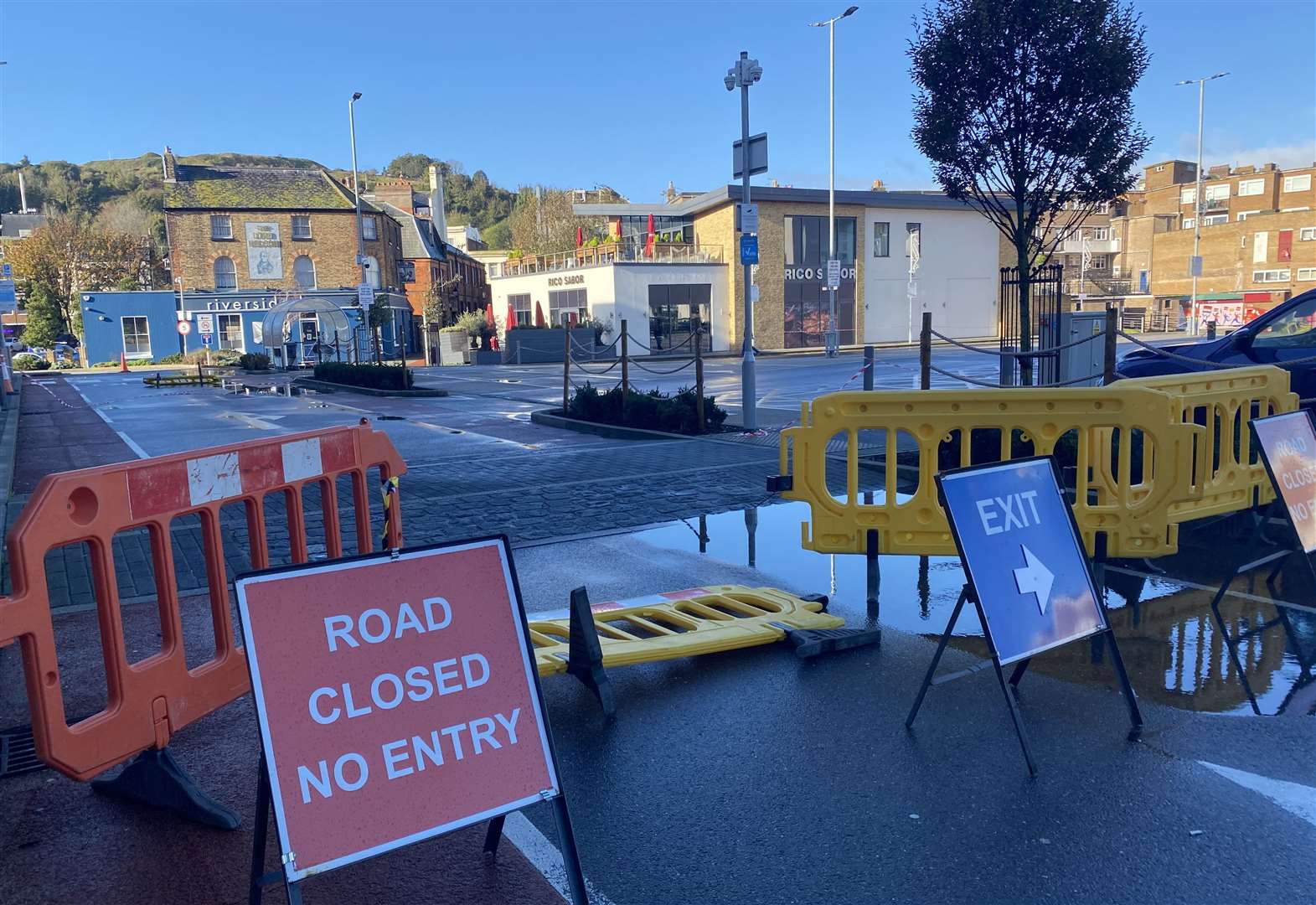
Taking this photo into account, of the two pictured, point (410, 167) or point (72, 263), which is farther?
point (410, 167)

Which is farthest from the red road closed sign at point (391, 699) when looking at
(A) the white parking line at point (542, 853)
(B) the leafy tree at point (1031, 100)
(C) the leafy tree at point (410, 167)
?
(C) the leafy tree at point (410, 167)

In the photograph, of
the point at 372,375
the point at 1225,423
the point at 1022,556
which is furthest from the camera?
the point at 372,375

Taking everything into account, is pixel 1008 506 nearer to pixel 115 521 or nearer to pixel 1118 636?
pixel 1118 636

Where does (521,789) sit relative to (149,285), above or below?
below

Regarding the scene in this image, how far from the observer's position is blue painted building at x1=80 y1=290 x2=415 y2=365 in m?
52.6

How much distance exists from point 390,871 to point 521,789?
76 cm

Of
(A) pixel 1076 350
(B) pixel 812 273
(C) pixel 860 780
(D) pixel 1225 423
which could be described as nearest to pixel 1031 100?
(A) pixel 1076 350

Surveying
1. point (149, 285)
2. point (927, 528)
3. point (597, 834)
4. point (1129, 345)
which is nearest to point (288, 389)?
point (927, 528)

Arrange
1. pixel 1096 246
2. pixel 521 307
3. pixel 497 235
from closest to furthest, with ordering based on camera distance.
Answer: pixel 521 307 → pixel 1096 246 → pixel 497 235

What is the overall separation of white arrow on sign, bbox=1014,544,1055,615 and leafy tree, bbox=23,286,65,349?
74.2m

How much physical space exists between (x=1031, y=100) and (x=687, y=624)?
9.61 m

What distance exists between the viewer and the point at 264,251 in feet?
177

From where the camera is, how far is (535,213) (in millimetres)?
75938

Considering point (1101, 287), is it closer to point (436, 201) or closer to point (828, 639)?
point (436, 201)
